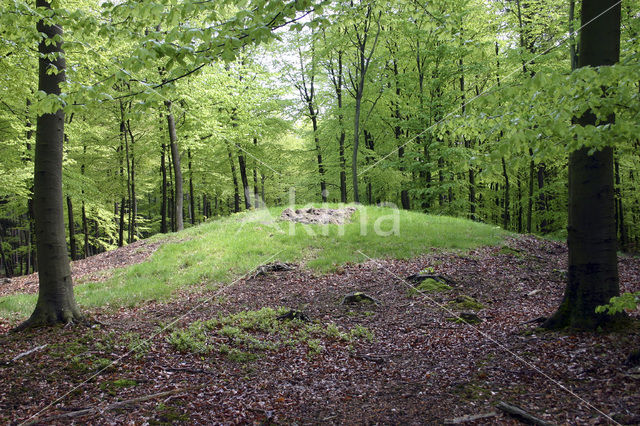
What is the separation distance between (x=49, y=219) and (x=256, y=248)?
7436mm

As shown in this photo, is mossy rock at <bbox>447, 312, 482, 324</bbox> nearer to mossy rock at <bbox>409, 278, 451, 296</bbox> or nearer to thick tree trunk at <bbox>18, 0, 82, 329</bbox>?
mossy rock at <bbox>409, 278, 451, 296</bbox>

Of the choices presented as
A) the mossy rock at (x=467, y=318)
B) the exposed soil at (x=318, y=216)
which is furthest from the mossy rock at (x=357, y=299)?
the exposed soil at (x=318, y=216)

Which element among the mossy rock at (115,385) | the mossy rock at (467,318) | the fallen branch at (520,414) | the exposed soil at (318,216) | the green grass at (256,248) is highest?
the exposed soil at (318,216)

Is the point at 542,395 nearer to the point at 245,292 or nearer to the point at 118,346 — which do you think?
the point at 118,346

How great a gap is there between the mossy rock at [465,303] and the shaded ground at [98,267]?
10782 millimetres

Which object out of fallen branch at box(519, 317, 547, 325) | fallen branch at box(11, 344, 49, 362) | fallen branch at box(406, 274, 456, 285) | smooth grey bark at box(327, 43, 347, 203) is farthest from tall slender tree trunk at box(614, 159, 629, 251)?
fallen branch at box(11, 344, 49, 362)

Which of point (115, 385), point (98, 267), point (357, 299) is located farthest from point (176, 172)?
point (115, 385)

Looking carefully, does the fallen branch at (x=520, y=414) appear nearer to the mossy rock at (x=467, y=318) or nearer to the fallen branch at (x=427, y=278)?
the mossy rock at (x=467, y=318)

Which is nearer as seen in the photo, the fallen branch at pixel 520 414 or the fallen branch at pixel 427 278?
the fallen branch at pixel 520 414

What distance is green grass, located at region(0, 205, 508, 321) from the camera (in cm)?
1025

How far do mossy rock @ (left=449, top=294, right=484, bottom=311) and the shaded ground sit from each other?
10.8m

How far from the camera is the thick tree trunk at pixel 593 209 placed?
15.0 ft

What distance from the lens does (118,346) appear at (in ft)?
18.8

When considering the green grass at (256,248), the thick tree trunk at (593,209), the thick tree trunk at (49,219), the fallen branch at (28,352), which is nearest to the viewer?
the thick tree trunk at (593,209)
